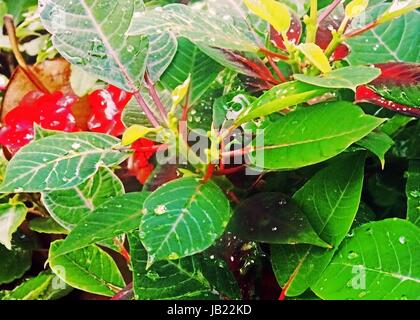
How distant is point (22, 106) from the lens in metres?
0.79

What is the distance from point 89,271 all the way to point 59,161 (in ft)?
0.51

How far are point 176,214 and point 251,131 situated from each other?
0.12 metres

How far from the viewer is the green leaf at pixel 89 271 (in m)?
0.67

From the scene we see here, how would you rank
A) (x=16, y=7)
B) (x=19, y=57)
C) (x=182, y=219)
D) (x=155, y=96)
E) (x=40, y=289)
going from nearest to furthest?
(x=182, y=219) → (x=155, y=96) → (x=40, y=289) → (x=19, y=57) → (x=16, y=7)

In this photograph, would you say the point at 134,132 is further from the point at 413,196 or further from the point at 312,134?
the point at 413,196

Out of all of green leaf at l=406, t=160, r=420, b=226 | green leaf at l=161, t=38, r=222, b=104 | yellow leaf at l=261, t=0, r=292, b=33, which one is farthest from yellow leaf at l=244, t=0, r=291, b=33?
green leaf at l=406, t=160, r=420, b=226

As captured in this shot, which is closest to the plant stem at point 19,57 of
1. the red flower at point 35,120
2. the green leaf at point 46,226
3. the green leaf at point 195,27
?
the red flower at point 35,120

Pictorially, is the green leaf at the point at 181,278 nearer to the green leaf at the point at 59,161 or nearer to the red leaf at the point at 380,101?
the green leaf at the point at 59,161

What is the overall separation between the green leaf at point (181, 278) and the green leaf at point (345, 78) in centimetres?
21

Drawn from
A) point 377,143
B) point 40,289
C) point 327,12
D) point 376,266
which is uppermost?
point 327,12

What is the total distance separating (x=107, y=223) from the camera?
1.86 feet

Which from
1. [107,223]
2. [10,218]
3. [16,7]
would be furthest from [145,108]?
[16,7]

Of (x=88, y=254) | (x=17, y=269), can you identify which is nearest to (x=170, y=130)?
(x=88, y=254)

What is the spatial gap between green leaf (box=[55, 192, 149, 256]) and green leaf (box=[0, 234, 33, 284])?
0.23m
